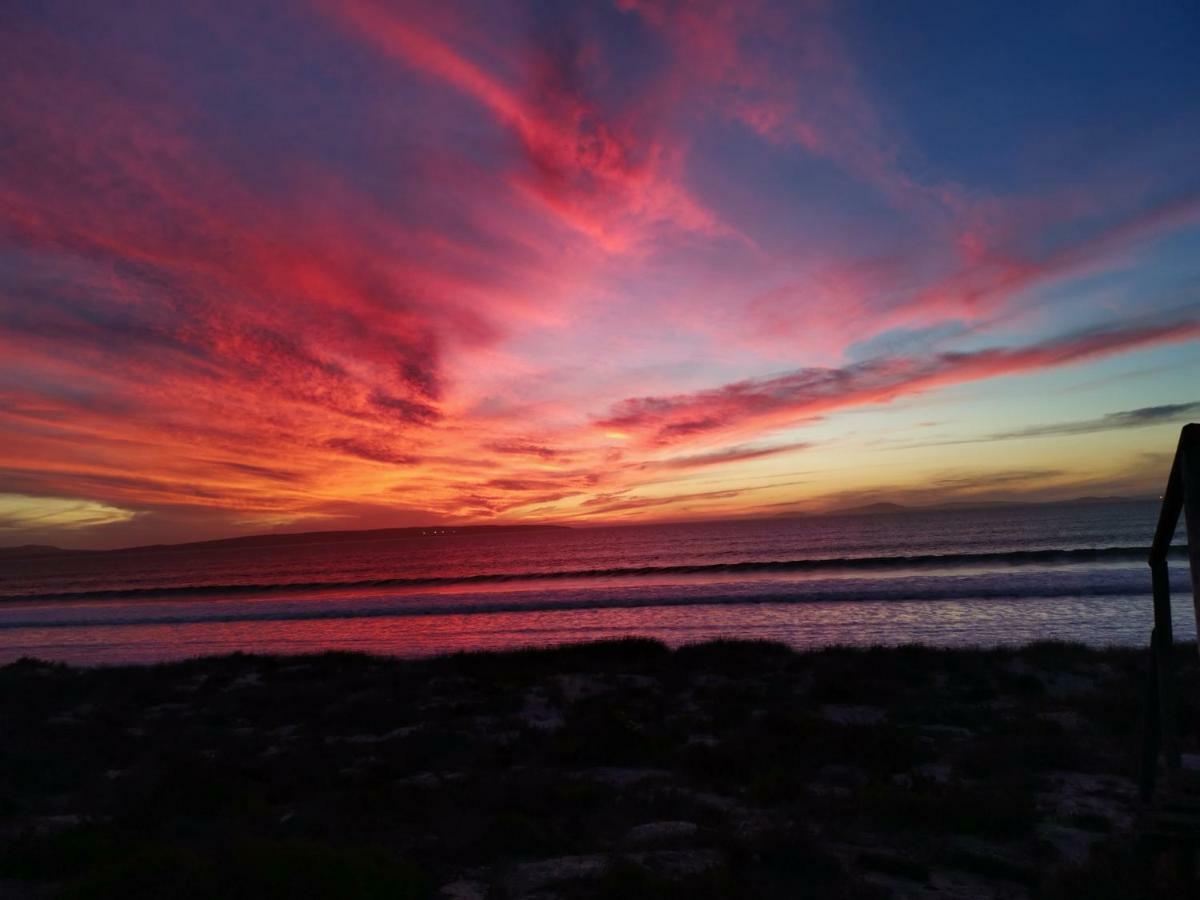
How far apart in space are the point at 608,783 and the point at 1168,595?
7631 millimetres

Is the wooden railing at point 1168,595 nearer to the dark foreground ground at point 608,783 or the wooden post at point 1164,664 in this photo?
the wooden post at point 1164,664

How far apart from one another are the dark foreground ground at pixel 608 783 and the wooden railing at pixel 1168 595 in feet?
3.11

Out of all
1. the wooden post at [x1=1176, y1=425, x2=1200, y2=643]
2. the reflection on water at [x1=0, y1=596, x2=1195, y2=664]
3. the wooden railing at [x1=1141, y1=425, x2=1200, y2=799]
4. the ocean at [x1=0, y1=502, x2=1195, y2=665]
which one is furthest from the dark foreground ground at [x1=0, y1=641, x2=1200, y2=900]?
the ocean at [x1=0, y1=502, x2=1195, y2=665]

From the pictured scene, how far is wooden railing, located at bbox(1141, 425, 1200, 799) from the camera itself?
526 centimetres

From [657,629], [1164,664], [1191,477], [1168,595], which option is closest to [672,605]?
[657,629]

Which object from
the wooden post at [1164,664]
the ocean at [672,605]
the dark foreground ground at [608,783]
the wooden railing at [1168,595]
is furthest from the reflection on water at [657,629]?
the wooden post at [1164,664]

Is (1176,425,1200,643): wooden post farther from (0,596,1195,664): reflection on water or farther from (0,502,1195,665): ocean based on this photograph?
(0,502,1195,665): ocean

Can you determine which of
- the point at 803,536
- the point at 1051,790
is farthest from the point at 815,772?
the point at 803,536

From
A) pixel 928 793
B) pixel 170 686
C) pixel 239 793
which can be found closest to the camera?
pixel 928 793

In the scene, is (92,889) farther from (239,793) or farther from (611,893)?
(611,893)

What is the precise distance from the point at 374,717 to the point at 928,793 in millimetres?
11850

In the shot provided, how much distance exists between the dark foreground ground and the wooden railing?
949mm

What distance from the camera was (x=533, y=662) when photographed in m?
22.5

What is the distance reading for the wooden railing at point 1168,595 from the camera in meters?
5.26
